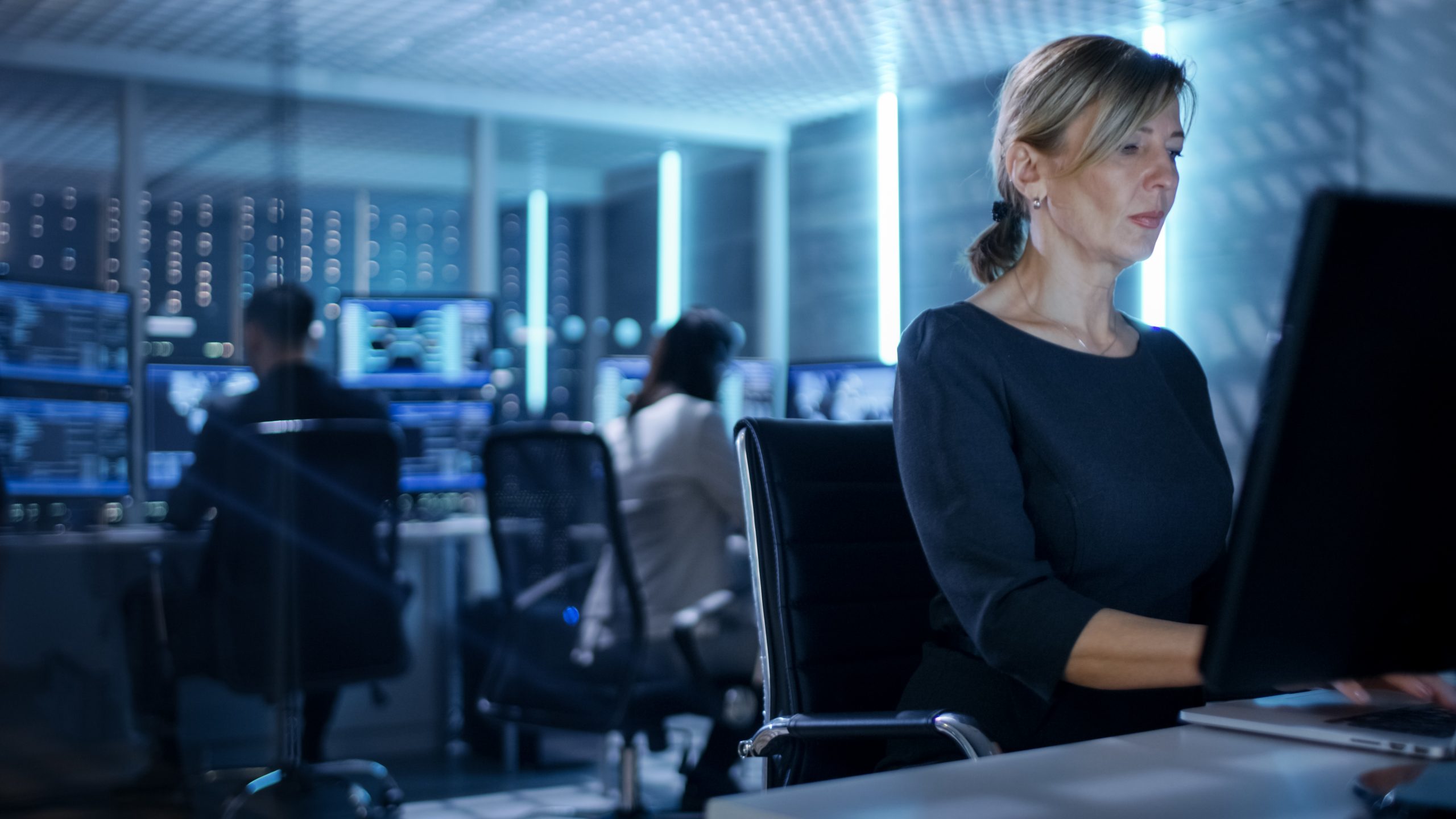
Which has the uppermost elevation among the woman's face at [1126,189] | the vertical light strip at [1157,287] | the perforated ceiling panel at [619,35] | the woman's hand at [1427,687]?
the perforated ceiling panel at [619,35]

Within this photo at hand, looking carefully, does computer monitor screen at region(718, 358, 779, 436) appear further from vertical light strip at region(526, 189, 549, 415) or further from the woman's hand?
the woman's hand

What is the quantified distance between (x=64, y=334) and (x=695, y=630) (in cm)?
207

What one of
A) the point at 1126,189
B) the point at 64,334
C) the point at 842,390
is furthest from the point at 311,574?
the point at 1126,189

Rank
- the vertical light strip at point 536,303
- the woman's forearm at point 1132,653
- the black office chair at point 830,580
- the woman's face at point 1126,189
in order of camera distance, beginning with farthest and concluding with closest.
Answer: the vertical light strip at point 536,303 < the black office chair at point 830,580 < the woman's face at point 1126,189 < the woman's forearm at point 1132,653

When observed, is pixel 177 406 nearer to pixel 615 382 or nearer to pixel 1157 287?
pixel 615 382

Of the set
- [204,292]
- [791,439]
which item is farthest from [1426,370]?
[204,292]

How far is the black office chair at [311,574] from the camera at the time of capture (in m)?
3.61

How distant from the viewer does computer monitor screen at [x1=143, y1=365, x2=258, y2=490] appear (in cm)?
443

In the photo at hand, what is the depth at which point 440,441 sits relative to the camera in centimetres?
498

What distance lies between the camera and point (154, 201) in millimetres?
4953

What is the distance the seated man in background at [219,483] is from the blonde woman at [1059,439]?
309cm

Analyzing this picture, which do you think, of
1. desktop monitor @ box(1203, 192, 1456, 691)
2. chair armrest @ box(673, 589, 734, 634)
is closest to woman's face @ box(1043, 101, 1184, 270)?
desktop monitor @ box(1203, 192, 1456, 691)

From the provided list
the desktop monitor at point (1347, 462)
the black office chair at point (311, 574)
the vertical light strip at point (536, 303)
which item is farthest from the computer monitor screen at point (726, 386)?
the desktop monitor at point (1347, 462)

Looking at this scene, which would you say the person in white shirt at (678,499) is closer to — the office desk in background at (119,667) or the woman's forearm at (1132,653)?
the office desk in background at (119,667)
